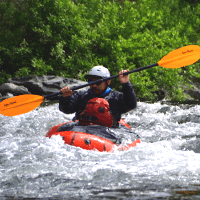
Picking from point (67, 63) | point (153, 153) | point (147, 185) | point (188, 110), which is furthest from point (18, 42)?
point (147, 185)

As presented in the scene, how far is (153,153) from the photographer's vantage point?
3.51m

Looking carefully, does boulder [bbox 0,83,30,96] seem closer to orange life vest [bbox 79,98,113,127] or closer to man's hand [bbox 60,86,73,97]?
man's hand [bbox 60,86,73,97]

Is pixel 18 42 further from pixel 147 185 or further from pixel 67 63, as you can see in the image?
pixel 147 185

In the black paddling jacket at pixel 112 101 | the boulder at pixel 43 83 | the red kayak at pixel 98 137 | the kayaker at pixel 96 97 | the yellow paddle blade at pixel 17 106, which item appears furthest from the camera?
the boulder at pixel 43 83

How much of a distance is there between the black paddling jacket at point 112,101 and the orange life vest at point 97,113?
0.15 metres

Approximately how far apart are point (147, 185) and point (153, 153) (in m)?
1.07

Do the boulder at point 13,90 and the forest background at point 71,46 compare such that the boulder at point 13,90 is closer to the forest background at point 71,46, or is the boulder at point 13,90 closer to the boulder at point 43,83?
the boulder at point 43,83

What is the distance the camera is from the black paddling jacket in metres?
3.97

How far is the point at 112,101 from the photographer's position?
419 cm

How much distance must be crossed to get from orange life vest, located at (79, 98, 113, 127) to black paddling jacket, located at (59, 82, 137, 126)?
0.15 metres

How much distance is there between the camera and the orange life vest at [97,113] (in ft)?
13.0

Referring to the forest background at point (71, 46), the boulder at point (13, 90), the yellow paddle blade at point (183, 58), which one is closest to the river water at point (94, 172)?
the yellow paddle blade at point (183, 58)

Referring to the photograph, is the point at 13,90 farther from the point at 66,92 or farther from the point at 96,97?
the point at 96,97

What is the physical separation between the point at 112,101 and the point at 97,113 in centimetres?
32
